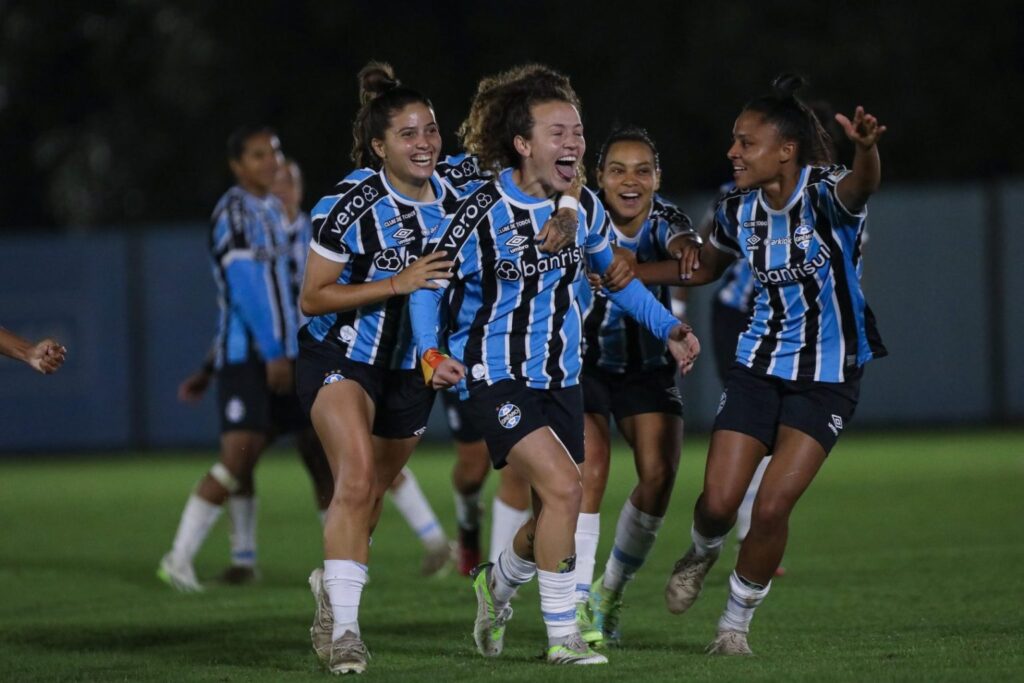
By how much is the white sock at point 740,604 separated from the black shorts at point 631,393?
1.03 meters

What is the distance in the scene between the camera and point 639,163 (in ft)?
23.4

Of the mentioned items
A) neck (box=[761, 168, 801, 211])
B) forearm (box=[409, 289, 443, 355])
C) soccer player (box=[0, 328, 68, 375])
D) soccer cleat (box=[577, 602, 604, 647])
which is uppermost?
neck (box=[761, 168, 801, 211])

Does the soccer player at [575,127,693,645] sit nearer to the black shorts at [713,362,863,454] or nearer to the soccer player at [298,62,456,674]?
the black shorts at [713,362,863,454]

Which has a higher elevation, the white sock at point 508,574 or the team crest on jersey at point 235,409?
the team crest on jersey at point 235,409

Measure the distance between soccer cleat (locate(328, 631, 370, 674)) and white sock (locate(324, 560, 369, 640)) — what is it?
3 centimetres

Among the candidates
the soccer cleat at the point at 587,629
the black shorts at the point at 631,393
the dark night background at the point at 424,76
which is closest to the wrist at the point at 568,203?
the black shorts at the point at 631,393

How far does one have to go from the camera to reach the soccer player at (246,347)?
9.45m

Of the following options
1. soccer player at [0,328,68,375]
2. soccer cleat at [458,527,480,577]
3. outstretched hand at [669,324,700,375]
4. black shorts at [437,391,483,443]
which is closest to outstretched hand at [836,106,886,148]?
outstretched hand at [669,324,700,375]

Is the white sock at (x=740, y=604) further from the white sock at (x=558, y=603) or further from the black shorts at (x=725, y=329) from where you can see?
the black shorts at (x=725, y=329)

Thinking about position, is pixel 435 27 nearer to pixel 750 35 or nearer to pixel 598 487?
pixel 750 35

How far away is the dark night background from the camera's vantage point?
898 inches

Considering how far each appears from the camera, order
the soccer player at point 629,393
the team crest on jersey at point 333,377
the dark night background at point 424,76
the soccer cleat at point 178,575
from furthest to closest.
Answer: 1. the dark night background at point 424,76
2. the soccer cleat at point 178,575
3. the soccer player at point 629,393
4. the team crest on jersey at point 333,377

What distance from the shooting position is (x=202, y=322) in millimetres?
19141

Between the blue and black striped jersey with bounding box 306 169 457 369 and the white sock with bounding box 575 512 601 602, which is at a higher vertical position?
the blue and black striped jersey with bounding box 306 169 457 369
